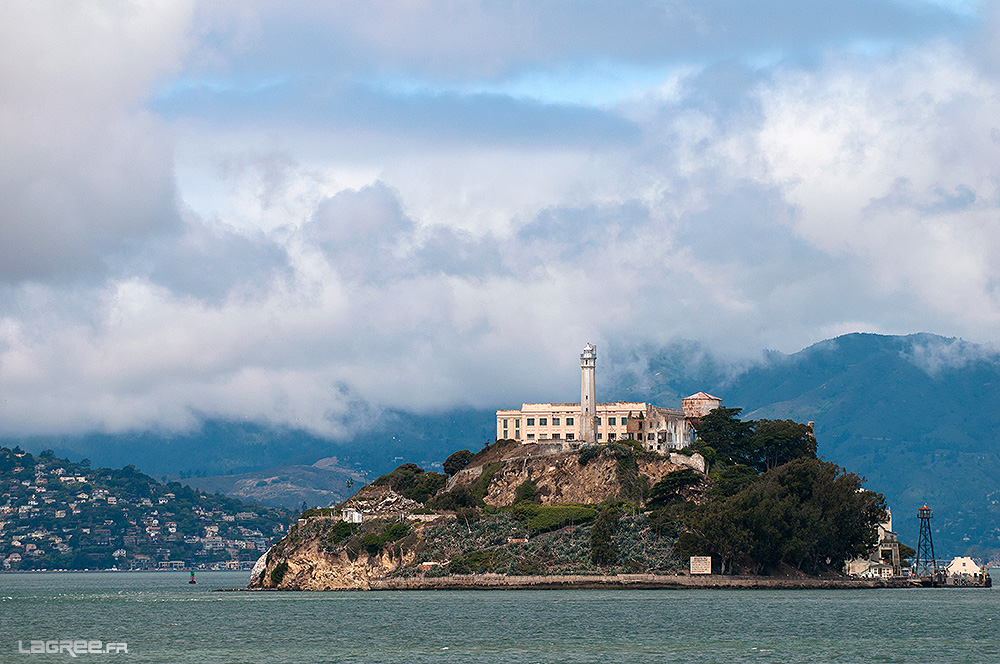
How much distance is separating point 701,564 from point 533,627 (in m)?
52.4

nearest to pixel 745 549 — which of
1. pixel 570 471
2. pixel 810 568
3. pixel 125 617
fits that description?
pixel 810 568

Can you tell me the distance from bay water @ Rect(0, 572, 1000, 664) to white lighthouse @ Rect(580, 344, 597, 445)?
4047 centimetres

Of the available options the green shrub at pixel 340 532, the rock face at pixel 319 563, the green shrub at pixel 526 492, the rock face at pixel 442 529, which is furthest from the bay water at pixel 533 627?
the green shrub at pixel 526 492

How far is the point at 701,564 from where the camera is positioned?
155250 mm

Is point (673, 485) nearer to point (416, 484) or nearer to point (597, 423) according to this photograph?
point (597, 423)

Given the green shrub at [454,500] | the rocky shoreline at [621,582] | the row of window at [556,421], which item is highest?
the row of window at [556,421]

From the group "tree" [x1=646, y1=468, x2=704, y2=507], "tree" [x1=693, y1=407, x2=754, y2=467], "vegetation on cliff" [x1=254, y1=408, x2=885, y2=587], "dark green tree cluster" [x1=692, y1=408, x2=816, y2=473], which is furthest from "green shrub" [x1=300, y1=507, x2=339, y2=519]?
"tree" [x1=693, y1=407, x2=754, y2=467]

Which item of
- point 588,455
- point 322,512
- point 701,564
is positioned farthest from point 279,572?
point 701,564

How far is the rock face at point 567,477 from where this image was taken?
175 m

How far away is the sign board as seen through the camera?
155 metres

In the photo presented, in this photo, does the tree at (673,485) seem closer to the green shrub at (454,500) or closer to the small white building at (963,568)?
the green shrub at (454,500)

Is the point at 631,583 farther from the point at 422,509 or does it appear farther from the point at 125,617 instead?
the point at 125,617

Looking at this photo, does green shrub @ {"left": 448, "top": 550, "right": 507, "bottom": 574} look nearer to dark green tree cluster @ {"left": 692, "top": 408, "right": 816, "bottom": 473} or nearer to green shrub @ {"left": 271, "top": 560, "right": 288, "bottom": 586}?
green shrub @ {"left": 271, "top": 560, "right": 288, "bottom": 586}

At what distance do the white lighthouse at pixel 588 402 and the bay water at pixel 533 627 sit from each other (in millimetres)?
40474
